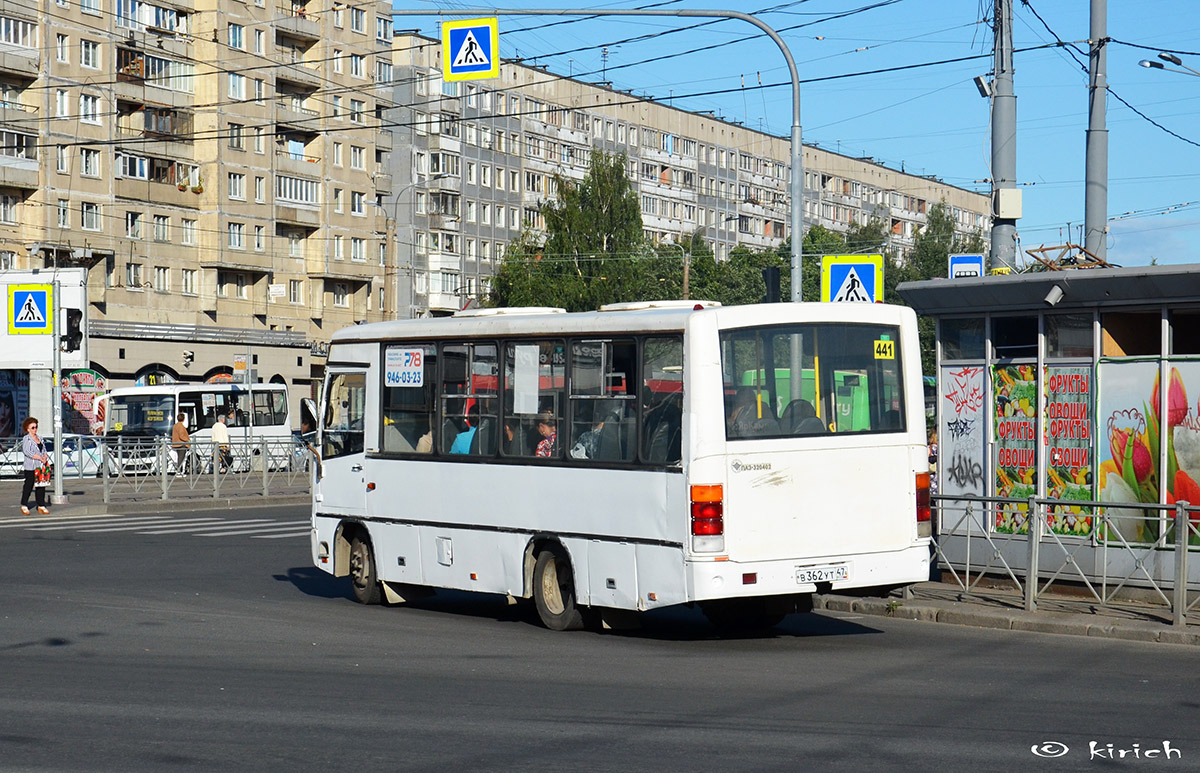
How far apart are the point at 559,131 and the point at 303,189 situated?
96.1ft

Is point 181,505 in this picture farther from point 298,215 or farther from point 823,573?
point 298,215

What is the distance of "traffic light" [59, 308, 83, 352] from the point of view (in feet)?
104

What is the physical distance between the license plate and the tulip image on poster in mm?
3291

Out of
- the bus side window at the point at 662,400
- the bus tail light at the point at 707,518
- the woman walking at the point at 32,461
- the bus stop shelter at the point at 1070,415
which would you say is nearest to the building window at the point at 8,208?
the woman walking at the point at 32,461

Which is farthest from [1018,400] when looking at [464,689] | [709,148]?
[709,148]

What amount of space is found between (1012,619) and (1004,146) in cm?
658

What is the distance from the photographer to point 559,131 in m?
102

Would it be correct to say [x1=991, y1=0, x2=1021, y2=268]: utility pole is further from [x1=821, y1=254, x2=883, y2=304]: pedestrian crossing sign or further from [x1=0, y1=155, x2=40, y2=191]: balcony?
[x1=0, y1=155, x2=40, y2=191]: balcony

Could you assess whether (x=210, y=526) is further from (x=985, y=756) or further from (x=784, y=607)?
(x=985, y=756)

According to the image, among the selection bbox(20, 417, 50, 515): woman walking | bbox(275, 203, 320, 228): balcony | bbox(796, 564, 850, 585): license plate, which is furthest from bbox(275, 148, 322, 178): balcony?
bbox(796, 564, 850, 585): license plate

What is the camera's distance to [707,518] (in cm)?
1209

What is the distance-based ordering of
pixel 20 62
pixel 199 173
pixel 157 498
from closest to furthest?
pixel 157 498 < pixel 20 62 < pixel 199 173

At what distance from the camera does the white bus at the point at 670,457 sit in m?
12.3

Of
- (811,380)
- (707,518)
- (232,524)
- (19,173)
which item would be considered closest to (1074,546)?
(811,380)
